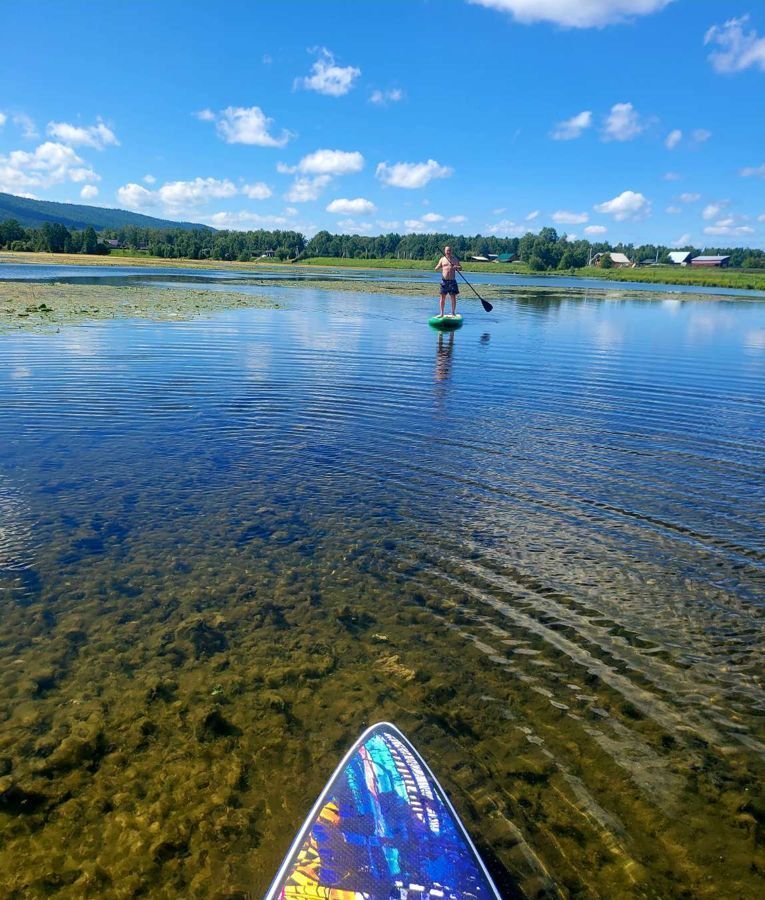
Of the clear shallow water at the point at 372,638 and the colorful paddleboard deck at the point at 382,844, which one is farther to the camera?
the clear shallow water at the point at 372,638

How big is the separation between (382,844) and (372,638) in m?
2.81

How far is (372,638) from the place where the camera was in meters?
6.98

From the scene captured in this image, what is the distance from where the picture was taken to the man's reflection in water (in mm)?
22719

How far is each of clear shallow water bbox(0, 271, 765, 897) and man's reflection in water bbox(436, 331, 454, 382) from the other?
6995mm

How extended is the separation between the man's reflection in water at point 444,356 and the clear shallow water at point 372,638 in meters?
7.00

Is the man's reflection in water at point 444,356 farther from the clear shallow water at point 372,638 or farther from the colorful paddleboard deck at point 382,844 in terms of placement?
the colorful paddleboard deck at point 382,844

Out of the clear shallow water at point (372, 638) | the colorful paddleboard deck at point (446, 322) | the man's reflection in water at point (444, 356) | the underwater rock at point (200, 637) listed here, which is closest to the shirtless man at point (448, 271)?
the colorful paddleboard deck at point (446, 322)

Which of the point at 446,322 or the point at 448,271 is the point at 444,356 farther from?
the point at 448,271

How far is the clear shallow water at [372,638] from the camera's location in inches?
186

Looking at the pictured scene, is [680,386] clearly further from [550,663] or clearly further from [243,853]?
[243,853]

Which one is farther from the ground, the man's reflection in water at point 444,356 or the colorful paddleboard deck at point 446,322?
the colorful paddleboard deck at point 446,322

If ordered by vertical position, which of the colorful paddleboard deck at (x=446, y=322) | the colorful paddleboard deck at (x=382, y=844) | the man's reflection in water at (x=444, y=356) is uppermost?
the colorful paddleboard deck at (x=446, y=322)

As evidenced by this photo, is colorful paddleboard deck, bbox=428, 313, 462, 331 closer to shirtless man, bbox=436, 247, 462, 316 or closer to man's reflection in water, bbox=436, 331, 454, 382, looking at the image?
shirtless man, bbox=436, 247, 462, 316

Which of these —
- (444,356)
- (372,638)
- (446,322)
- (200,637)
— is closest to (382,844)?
(372,638)
